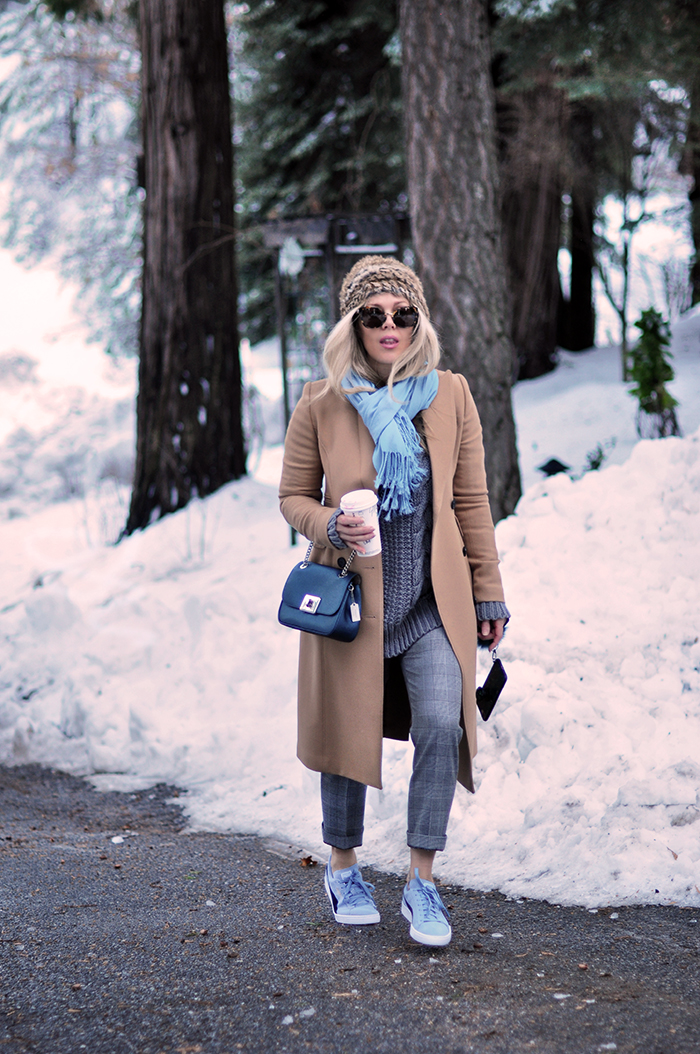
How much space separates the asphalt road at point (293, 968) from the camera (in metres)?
2.33

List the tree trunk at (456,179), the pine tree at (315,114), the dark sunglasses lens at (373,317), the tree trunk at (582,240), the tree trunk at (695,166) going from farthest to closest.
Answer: the tree trunk at (582,240), the pine tree at (315,114), the tree trunk at (695,166), the tree trunk at (456,179), the dark sunglasses lens at (373,317)

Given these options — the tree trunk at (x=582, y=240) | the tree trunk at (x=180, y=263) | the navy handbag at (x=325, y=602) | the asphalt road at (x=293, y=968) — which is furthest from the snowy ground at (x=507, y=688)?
the tree trunk at (x=582, y=240)

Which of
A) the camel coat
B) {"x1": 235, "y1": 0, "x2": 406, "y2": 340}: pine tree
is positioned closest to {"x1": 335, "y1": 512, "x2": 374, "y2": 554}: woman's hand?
the camel coat

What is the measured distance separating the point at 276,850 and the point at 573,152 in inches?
480

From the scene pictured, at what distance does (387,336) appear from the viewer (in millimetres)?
2939

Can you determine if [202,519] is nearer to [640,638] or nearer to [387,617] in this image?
[640,638]

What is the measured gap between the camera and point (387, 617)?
2863 mm

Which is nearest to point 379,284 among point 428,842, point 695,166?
point 428,842

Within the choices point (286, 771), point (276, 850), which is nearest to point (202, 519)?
point (286, 771)

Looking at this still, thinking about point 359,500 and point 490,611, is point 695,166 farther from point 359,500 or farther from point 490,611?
point 359,500

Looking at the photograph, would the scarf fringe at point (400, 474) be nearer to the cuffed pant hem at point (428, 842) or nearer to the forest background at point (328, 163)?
the cuffed pant hem at point (428, 842)

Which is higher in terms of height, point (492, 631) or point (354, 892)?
point (492, 631)

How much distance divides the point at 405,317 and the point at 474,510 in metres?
0.65

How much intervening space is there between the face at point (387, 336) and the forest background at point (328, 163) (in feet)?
9.60
